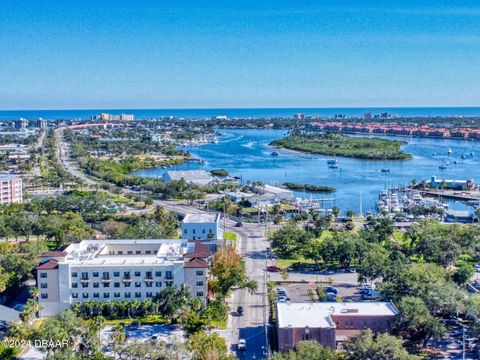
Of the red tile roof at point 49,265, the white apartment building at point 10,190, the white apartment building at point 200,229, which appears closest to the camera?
the red tile roof at point 49,265

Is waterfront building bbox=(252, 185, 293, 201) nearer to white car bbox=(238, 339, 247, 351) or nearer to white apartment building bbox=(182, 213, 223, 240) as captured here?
white apartment building bbox=(182, 213, 223, 240)

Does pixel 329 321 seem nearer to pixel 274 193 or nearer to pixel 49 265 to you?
pixel 49 265

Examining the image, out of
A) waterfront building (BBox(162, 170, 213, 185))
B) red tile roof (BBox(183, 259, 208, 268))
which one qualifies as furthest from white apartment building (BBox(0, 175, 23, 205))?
red tile roof (BBox(183, 259, 208, 268))

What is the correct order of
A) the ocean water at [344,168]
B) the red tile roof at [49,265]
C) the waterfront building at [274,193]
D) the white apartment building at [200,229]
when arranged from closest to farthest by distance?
1. the red tile roof at [49,265]
2. the white apartment building at [200,229]
3. the waterfront building at [274,193]
4. the ocean water at [344,168]

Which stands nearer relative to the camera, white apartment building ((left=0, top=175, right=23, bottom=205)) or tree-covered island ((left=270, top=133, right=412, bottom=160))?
white apartment building ((left=0, top=175, right=23, bottom=205))

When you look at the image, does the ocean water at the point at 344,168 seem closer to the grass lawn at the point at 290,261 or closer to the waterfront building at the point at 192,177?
the waterfront building at the point at 192,177

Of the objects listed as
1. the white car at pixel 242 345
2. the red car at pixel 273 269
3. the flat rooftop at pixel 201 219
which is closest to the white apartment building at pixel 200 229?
the flat rooftop at pixel 201 219

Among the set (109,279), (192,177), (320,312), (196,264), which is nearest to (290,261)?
(196,264)
